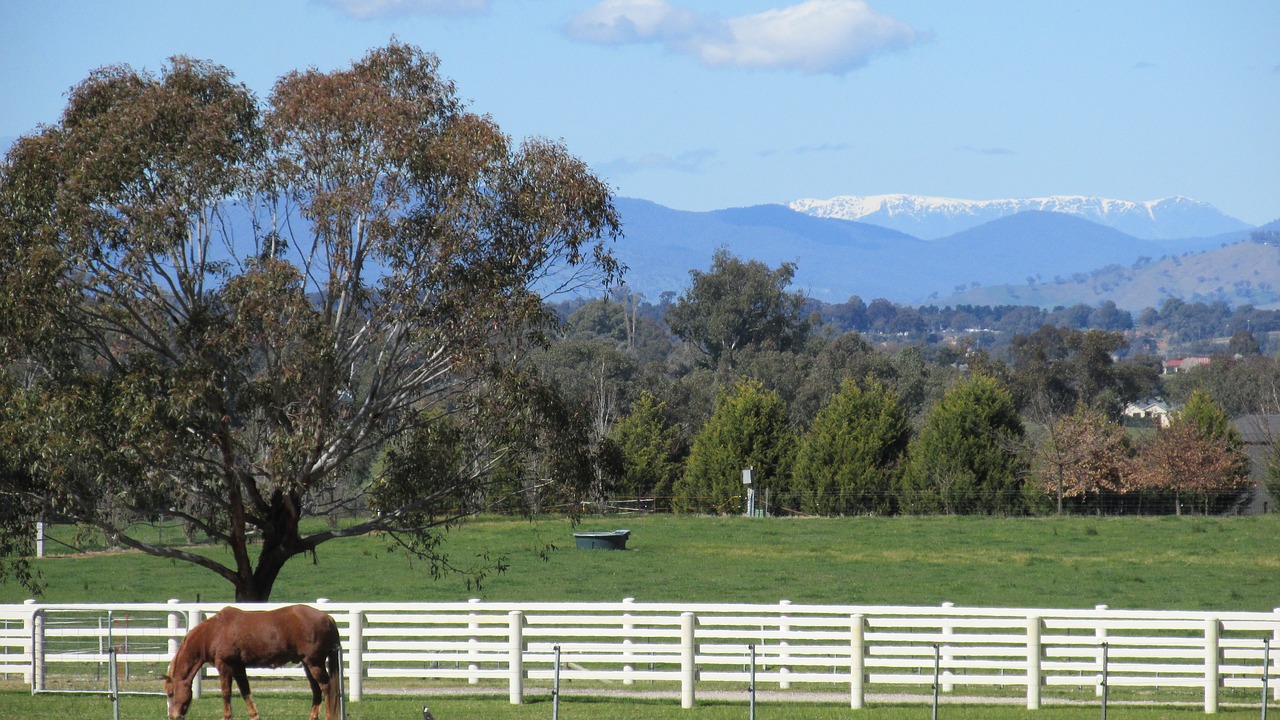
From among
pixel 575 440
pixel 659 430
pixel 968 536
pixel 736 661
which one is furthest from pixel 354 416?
pixel 659 430

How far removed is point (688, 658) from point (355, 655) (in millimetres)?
4044

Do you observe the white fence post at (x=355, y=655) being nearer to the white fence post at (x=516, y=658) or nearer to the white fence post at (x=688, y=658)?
the white fence post at (x=516, y=658)

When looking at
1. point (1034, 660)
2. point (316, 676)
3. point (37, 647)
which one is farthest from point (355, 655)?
point (1034, 660)

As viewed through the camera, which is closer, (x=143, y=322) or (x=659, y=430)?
(x=143, y=322)

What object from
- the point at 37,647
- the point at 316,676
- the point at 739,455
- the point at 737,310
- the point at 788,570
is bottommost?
the point at 788,570

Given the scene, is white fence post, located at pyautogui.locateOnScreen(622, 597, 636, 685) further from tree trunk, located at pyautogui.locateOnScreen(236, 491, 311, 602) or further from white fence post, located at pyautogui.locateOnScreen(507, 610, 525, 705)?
tree trunk, located at pyautogui.locateOnScreen(236, 491, 311, 602)

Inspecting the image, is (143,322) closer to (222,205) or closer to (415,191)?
(222,205)

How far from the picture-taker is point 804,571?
36.7 meters

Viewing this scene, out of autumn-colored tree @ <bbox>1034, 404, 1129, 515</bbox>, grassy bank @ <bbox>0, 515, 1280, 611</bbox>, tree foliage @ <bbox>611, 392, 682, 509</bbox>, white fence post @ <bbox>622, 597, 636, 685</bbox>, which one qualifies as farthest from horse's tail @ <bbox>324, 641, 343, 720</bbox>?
tree foliage @ <bbox>611, 392, 682, 509</bbox>

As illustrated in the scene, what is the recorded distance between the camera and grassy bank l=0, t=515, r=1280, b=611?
3134 centimetres

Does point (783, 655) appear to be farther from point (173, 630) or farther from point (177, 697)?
point (173, 630)

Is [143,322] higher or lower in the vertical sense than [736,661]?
higher

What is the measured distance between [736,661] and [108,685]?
8.20 m

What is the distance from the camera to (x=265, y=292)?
18875 mm
